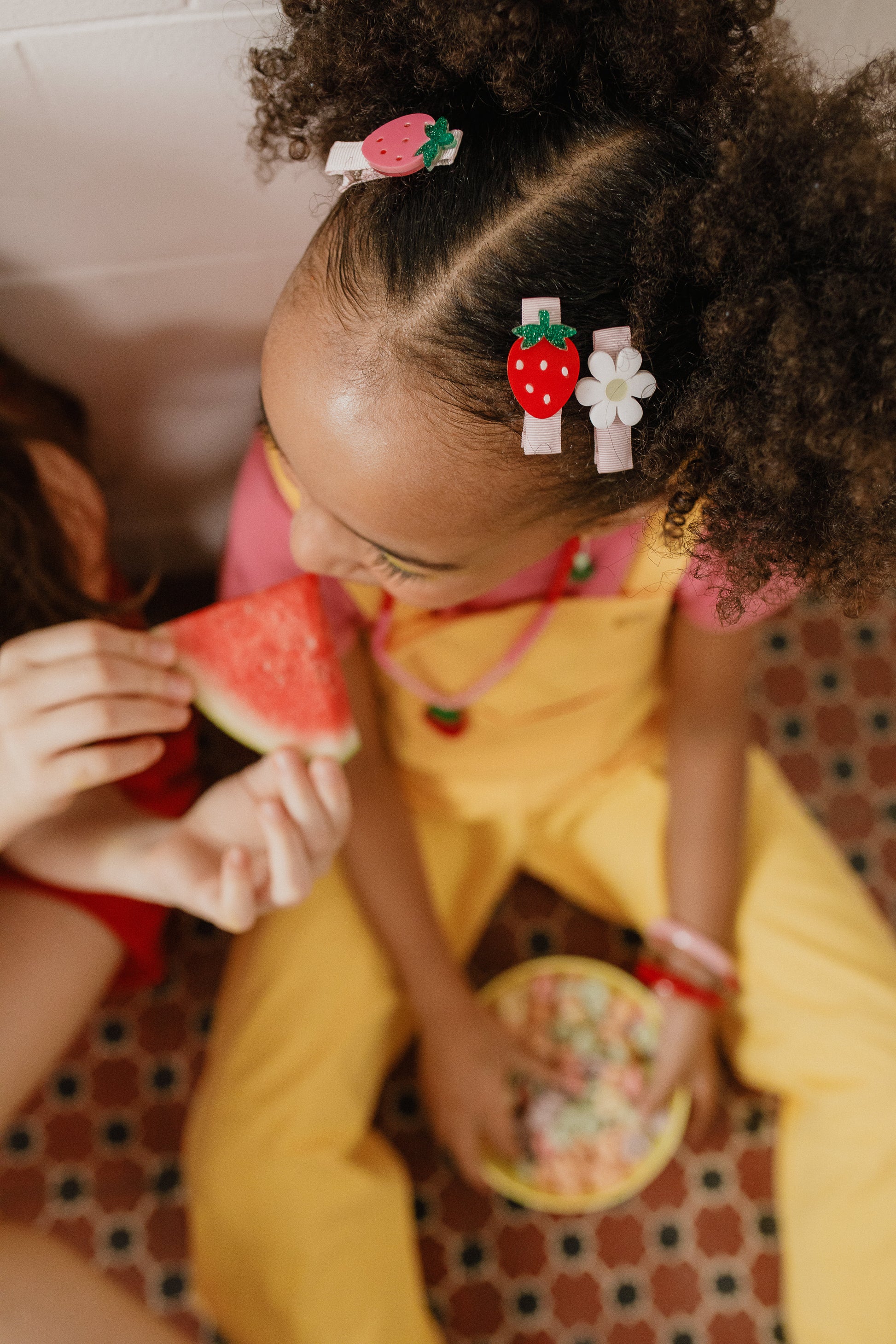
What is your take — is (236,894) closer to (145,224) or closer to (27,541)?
(27,541)

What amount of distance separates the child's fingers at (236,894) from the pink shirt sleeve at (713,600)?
458 mm

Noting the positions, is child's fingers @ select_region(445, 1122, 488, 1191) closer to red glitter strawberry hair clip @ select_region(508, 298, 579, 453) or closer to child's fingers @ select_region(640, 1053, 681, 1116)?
child's fingers @ select_region(640, 1053, 681, 1116)

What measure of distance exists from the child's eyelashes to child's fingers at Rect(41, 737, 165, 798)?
0.26 meters

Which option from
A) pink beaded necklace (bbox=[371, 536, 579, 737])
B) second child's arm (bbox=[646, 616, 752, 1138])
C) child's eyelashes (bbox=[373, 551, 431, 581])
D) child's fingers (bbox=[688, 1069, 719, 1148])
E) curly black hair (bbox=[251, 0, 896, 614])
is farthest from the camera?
child's fingers (bbox=[688, 1069, 719, 1148])

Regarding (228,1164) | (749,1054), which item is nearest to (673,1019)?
(749,1054)

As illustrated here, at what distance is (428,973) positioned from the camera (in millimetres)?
1174

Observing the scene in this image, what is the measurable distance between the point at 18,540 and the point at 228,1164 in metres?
0.70

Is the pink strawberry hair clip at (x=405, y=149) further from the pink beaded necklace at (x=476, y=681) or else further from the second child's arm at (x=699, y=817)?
the second child's arm at (x=699, y=817)

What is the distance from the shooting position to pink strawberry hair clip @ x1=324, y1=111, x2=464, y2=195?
61 cm

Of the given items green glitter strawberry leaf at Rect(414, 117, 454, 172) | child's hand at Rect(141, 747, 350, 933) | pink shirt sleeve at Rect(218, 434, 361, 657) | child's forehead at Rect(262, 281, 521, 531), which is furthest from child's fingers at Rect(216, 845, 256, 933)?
green glitter strawberry leaf at Rect(414, 117, 454, 172)

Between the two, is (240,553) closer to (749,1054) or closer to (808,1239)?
(749,1054)

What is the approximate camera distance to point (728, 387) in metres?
0.61

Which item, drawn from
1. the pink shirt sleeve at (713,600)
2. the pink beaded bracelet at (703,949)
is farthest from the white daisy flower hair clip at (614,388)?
the pink beaded bracelet at (703,949)

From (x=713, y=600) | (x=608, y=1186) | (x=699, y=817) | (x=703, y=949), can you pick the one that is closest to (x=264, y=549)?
(x=713, y=600)
